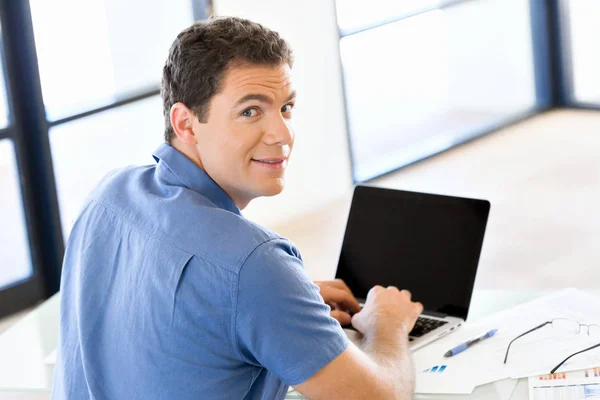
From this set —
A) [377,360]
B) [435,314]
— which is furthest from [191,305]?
[435,314]

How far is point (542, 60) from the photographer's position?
7.38 m

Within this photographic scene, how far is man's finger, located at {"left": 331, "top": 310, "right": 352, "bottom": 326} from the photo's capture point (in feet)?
7.39

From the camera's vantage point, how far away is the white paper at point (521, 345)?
198cm

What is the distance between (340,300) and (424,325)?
0.21 metres

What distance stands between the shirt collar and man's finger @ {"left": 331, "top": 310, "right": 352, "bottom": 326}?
22.0 inches

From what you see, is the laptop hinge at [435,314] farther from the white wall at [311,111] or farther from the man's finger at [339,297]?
the white wall at [311,111]

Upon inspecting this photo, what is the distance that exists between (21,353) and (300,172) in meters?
3.29

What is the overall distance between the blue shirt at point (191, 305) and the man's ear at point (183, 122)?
36 mm

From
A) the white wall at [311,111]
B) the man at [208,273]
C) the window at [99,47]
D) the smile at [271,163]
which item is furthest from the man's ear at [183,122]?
the white wall at [311,111]

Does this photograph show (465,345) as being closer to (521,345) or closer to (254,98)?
(521,345)

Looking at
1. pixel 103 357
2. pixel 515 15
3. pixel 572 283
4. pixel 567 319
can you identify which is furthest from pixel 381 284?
pixel 515 15

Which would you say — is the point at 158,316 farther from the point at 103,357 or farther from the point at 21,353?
the point at 21,353

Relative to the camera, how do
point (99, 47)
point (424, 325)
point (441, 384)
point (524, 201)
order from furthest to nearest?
1. point (524, 201)
2. point (99, 47)
3. point (424, 325)
4. point (441, 384)

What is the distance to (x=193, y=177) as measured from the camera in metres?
1.76
